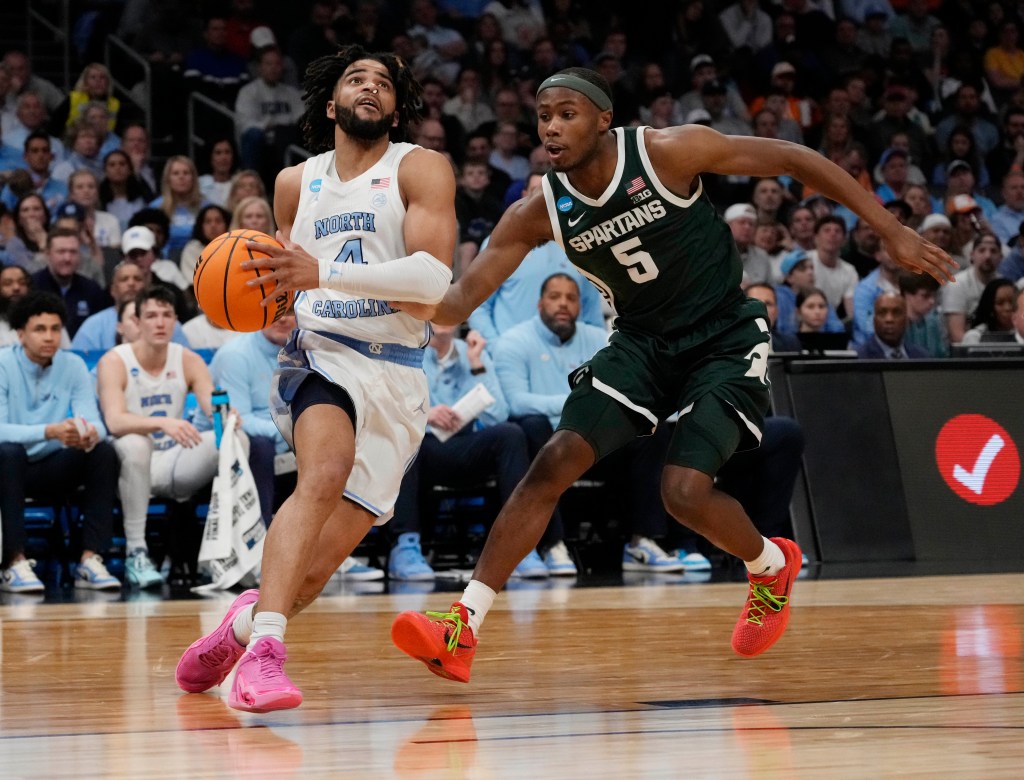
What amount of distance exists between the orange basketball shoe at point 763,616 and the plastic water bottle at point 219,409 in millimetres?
3992

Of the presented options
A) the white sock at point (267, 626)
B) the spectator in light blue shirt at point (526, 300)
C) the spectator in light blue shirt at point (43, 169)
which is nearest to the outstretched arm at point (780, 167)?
the white sock at point (267, 626)

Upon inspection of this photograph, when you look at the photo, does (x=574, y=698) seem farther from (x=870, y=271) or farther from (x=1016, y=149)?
(x=1016, y=149)

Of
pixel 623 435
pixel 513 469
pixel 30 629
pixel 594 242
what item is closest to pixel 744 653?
pixel 623 435

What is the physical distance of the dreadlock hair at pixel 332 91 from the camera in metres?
4.67

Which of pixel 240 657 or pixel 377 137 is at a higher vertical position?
pixel 377 137

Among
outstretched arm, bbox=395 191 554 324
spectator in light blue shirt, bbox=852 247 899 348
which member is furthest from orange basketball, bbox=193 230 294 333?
spectator in light blue shirt, bbox=852 247 899 348

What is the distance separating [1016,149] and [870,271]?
3.18 metres

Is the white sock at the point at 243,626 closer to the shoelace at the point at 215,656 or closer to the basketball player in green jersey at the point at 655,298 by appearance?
the shoelace at the point at 215,656

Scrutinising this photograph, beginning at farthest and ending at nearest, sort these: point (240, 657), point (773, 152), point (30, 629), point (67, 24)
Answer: point (67, 24) → point (30, 629) → point (773, 152) → point (240, 657)

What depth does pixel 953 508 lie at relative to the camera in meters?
8.58

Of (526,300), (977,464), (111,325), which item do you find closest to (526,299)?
(526,300)

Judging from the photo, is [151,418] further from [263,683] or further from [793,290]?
[793,290]

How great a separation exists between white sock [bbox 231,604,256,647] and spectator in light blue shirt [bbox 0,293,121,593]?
3906mm

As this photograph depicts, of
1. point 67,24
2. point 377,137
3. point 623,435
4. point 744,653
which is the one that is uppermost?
point 67,24
